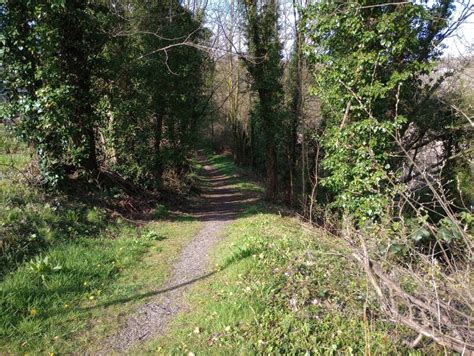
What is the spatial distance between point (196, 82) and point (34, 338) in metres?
11.9

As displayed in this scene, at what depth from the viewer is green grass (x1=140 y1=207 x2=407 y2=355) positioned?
13.7ft

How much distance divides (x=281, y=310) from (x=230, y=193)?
1321cm

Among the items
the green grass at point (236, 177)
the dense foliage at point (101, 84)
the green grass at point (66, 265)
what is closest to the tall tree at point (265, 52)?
the dense foliage at point (101, 84)

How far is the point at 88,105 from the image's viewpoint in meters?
Answer: 9.53

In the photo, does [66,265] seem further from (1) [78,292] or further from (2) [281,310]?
(2) [281,310]

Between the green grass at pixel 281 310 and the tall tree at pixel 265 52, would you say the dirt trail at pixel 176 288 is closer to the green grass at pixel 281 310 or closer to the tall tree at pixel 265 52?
the green grass at pixel 281 310

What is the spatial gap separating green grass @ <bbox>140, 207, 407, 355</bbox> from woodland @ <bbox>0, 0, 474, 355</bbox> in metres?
0.03

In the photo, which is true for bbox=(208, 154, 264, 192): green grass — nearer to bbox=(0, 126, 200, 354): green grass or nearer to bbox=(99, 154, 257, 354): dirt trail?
bbox=(99, 154, 257, 354): dirt trail

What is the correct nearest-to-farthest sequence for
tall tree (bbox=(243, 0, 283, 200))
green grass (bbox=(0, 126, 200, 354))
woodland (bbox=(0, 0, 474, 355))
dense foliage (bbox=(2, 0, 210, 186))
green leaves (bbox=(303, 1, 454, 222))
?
woodland (bbox=(0, 0, 474, 355)) → green grass (bbox=(0, 126, 200, 354)) → dense foliage (bbox=(2, 0, 210, 186)) → green leaves (bbox=(303, 1, 454, 222)) → tall tree (bbox=(243, 0, 283, 200))

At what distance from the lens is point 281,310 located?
186 inches

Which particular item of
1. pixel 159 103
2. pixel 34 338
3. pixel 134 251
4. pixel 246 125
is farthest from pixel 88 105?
pixel 246 125

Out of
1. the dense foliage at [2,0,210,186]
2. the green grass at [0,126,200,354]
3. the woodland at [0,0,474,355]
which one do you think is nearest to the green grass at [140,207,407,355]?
the woodland at [0,0,474,355]

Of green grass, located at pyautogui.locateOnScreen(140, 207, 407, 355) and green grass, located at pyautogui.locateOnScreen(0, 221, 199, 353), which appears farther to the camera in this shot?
green grass, located at pyautogui.locateOnScreen(0, 221, 199, 353)

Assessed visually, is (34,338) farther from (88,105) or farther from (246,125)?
(246,125)
